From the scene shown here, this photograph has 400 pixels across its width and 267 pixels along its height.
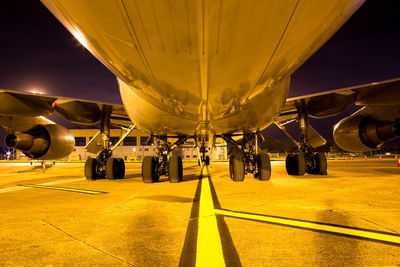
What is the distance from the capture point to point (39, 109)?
5512 mm

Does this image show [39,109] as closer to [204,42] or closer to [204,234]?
[204,234]

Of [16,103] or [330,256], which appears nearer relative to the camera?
[330,256]

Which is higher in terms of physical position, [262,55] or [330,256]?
[262,55]

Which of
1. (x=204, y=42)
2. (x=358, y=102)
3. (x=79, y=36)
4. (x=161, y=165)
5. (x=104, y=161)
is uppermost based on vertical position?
(x=358, y=102)

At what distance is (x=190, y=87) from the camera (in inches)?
81.0

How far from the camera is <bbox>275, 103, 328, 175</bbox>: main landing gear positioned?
6676 mm

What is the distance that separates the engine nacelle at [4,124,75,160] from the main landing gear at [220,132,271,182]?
16.4ft

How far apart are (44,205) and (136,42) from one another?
322 cm

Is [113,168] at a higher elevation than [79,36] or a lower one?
lower

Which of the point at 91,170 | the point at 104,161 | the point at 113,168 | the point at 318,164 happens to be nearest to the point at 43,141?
the point at 91,170

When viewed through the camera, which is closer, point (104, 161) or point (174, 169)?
point (174, 169)

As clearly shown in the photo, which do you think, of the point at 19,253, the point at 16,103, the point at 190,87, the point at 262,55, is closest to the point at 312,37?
the point at 262,55

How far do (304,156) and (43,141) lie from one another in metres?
7.95

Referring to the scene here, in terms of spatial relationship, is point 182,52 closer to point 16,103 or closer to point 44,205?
point 44,205
